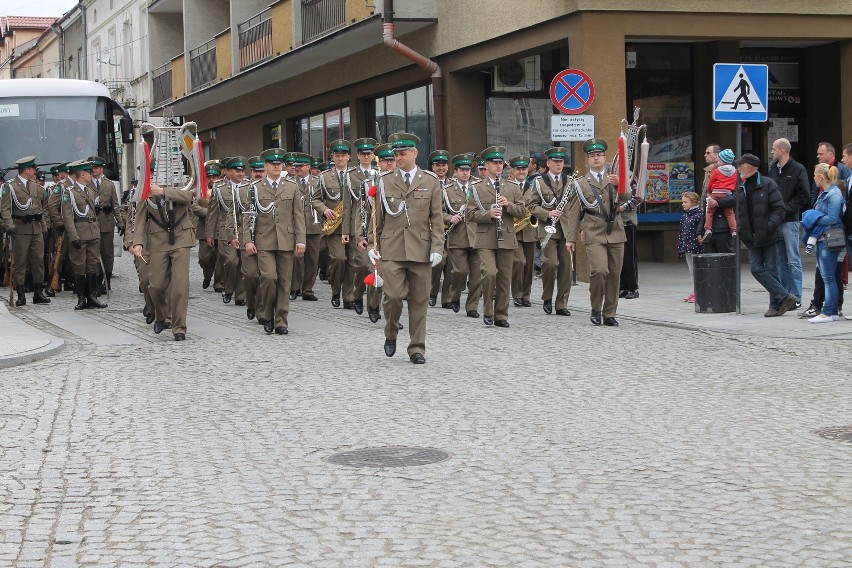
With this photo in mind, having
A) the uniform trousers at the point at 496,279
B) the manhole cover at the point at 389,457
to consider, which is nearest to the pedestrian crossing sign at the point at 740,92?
the uniform trousers at the point at 496,279

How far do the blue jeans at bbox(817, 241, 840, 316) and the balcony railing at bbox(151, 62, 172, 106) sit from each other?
93.7 feet

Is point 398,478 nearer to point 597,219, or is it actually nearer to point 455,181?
point 597,219

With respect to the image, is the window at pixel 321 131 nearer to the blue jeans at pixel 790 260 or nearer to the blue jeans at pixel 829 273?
the blue jeans at pixel 790 260

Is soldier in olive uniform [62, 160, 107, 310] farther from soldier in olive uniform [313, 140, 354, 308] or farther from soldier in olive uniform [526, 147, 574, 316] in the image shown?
soldier in olive uniform [526, 147, 574, 316]

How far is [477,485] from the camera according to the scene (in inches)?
259

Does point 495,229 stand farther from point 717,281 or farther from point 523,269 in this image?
point 717,281

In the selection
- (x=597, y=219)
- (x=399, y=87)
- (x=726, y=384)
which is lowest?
(x=726, y=384)

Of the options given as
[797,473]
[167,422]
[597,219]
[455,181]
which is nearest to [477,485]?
[797,473]

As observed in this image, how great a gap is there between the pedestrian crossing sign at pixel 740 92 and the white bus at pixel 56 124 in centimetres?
1254

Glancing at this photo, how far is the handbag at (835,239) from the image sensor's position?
13773mm

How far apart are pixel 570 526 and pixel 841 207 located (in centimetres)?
908

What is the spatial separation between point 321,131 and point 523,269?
15.9 m

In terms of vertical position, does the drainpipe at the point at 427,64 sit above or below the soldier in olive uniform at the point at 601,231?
above

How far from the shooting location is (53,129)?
79.0 ft
